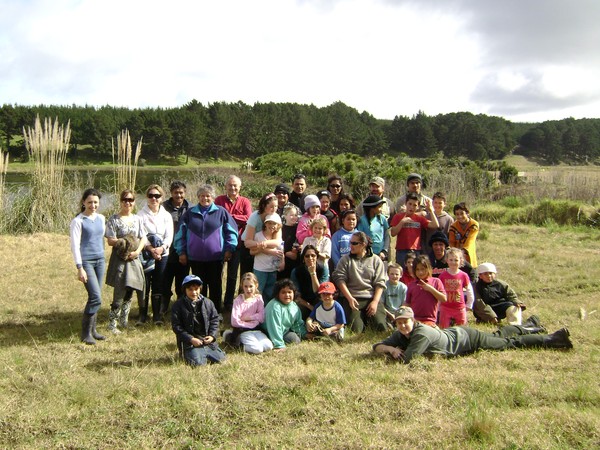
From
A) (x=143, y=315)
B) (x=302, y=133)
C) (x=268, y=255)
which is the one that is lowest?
(x=143, y=315)

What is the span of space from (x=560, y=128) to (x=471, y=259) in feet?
204

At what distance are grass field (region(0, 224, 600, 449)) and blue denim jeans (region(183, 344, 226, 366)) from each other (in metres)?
0.10

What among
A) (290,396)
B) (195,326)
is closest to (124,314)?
(195,326)

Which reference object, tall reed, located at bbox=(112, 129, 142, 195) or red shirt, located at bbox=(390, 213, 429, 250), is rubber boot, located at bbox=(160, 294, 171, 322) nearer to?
red shirt, located at bbox=(390, 213, 429, 250)

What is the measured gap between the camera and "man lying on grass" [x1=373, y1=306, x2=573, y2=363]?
14.7 ft

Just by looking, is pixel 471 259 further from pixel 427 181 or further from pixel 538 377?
pixel 427 181

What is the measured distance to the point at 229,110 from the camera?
62.9 metres

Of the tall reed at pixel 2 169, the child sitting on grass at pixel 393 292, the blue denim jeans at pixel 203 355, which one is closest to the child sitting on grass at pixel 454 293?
the child sitting on grass at pixel 393 292

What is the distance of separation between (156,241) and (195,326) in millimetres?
1506

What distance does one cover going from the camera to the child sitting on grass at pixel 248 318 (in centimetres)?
491

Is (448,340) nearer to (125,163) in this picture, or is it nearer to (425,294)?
(425,294)

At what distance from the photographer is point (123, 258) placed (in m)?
5.46

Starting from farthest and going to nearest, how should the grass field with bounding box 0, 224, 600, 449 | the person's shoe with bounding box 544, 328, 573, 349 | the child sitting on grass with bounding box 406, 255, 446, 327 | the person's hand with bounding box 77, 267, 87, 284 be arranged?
the child sitting on grass with bounding box 406, 255, 446, 327 → the person's hand with bounding box 77, 267, 87, 284 → the person's shoe with bounding box 544, 328, 573, 349 → the grass field with bounding box 0, 224, 600, 449

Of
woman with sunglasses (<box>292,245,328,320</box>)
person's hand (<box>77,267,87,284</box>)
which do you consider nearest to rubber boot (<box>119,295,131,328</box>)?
person's hand (<box>77,267,87,284</box>)
